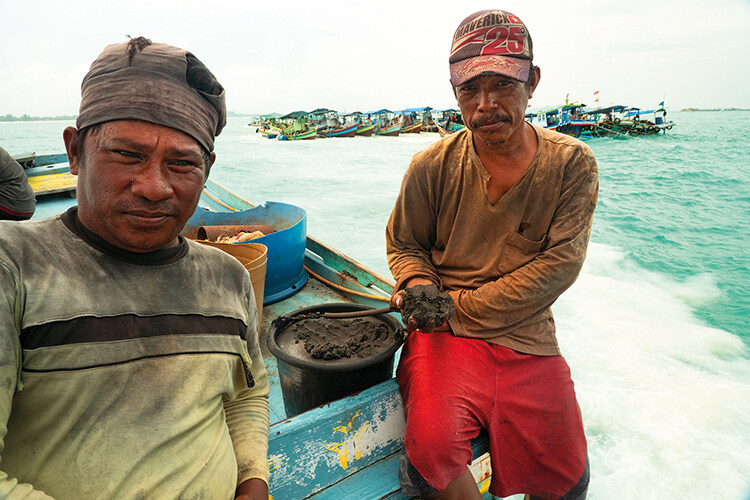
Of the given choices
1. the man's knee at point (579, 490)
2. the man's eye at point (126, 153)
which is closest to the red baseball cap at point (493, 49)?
the man's eye at point (126, 153)

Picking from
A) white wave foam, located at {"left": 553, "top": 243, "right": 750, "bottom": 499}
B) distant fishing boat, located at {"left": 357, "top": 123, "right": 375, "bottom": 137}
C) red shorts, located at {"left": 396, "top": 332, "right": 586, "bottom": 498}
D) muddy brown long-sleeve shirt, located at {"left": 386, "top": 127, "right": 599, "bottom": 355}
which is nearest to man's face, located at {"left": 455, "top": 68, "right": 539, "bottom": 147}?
muddy brown long-sleeve shirt, located at {"left": 386, "top": 127, "right": 599, "bottom": 355}

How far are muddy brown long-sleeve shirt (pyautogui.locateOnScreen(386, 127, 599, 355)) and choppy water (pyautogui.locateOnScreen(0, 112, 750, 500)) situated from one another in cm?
234

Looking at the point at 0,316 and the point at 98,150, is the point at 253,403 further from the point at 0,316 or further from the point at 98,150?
the point at 98,150

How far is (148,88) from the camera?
36.3 inches

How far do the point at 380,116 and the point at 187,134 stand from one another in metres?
48.3

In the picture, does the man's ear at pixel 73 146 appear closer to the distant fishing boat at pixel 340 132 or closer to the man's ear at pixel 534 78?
the man's ear at pixel 534 78

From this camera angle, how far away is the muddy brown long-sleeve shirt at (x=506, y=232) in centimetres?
175

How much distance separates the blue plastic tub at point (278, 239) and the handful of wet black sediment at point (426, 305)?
147cm

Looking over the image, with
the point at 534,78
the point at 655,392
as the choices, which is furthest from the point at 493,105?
the point at 655,392

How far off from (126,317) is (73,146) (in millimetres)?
429

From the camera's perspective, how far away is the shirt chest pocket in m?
1.82

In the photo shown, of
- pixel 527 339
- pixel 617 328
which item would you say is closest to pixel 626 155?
pixel 617 328

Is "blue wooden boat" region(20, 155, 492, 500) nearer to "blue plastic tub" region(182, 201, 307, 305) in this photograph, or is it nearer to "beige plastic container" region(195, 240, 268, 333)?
"beige plastic container" region(195, 240, 268, 333)

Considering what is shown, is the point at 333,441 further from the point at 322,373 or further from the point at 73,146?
the point at 73,146
